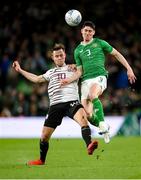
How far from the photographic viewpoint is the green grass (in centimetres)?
1172

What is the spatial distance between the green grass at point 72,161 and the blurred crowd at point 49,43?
11.5 ft

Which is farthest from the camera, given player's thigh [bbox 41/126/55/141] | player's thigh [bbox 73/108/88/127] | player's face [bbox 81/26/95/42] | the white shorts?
the white shorts

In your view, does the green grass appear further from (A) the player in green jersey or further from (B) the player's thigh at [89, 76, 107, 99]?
(B) the player's thigh at [89, 76, 107, 99]

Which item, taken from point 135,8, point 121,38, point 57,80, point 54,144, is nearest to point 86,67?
point 57,80

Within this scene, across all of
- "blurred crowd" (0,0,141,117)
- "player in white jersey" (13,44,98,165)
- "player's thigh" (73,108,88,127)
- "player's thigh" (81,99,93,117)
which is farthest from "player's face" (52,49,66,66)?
"blurred crowd" (0,0,141,117)

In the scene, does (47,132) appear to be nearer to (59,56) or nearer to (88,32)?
(59,56)

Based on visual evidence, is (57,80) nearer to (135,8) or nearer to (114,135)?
(114,135)

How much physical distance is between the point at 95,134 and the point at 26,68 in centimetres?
409

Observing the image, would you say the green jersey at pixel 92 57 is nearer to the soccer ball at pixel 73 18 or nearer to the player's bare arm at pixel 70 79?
the player's bare arm at pixel 70 79

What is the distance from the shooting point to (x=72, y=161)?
14195 mm

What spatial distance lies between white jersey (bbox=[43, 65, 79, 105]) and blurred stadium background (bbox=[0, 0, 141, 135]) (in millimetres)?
9154

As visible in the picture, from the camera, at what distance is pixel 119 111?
2336 centimetres

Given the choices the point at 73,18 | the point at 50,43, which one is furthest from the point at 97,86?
the point at 50,43

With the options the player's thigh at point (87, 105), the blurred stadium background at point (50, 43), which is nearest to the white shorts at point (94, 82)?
the player's thigh at point (87, 105)
